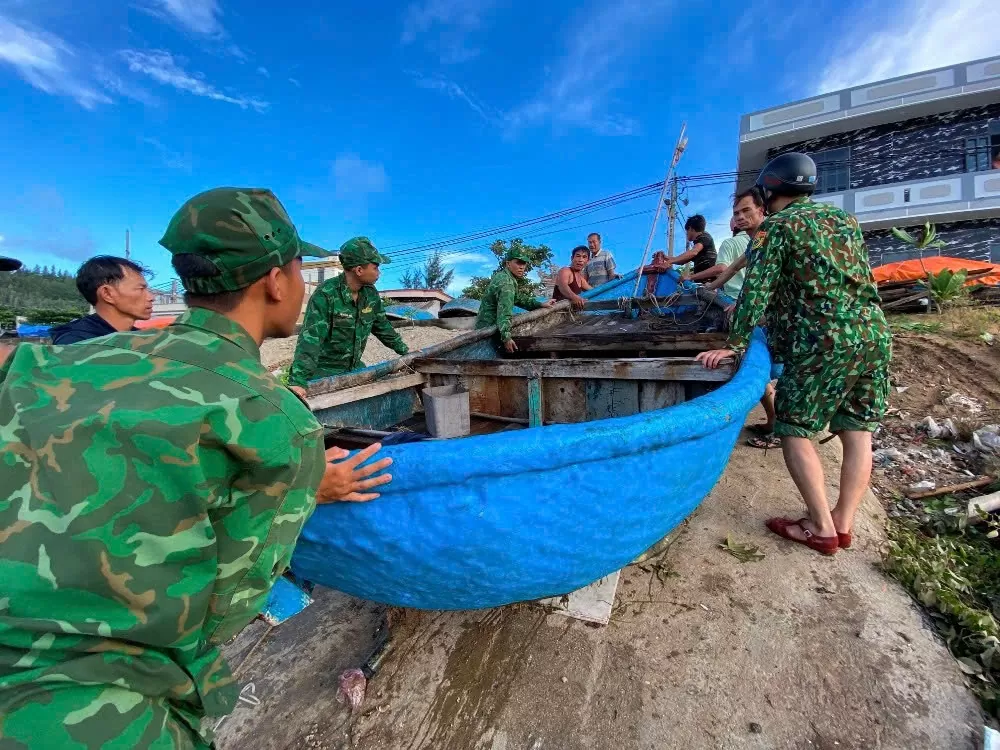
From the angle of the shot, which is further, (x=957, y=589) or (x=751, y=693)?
(x=957, y=589)

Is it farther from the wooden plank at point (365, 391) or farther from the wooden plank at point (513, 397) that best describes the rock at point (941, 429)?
the wooden plank at point (365, 391)

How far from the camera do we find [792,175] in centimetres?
232

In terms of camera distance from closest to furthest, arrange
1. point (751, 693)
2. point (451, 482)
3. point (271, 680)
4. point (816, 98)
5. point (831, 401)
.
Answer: point (451, 482), point (751, 693), point (271, 680), point (831, 401), point (816, 98)

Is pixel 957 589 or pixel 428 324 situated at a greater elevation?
pixel 428 324

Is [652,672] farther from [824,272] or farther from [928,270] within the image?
[928,270]

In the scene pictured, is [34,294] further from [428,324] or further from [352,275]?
[352,275]

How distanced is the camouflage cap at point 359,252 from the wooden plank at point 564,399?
1.79 m

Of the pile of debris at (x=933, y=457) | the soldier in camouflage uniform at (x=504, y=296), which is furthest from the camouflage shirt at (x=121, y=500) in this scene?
the pile of debris at (x=933, y=457)

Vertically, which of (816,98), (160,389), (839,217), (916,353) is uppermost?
(816,98)

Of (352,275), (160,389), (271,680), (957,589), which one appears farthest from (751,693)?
(352,275)

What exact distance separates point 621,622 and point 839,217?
2151 mm

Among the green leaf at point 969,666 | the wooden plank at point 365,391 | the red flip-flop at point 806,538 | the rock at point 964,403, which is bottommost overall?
the green leaf at point 969,666

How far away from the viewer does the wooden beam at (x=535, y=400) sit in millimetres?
2840

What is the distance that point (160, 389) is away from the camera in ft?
2.44
